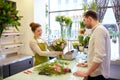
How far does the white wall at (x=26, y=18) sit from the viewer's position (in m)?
4.29

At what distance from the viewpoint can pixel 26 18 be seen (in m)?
4.36

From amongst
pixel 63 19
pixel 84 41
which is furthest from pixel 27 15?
pixel 84 41

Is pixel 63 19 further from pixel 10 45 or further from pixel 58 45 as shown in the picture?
pixel 10 45

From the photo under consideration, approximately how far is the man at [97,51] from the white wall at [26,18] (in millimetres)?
2623

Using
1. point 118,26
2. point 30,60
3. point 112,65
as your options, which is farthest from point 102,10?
point 30,60

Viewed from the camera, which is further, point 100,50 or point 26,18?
point 26,18

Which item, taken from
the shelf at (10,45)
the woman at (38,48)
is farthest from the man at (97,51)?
the shelf at (10,45)

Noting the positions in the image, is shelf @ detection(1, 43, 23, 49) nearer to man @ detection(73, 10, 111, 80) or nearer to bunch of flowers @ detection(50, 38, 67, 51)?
bunch of flowers @ detection(50, 38, 67, 51)

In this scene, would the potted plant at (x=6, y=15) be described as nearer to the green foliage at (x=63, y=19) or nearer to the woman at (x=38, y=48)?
the woman at (x=38, y=48)

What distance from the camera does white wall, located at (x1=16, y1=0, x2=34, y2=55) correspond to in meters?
4.29

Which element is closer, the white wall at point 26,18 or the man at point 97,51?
the man at point 97,51

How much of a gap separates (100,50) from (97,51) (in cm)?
3

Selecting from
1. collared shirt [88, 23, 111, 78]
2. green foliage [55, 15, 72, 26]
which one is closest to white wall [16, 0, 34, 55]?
green foliage [55, 15, 72, 26]

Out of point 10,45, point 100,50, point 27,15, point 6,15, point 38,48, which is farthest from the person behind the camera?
point 27,15
